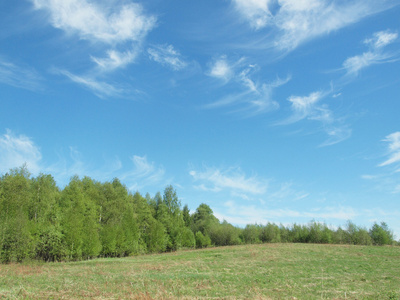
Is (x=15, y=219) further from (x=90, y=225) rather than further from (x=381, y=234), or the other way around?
(x=381, y=234)

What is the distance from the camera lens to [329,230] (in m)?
87.4

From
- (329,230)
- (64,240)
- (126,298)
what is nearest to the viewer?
(126,298)

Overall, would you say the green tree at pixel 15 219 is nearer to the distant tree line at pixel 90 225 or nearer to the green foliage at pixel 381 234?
the distant tree line at pixel 90 225

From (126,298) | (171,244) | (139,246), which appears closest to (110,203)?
(139,246)

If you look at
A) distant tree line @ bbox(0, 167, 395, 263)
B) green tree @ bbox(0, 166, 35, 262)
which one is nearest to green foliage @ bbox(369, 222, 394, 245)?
distant tree line @ bbox(0, 167, 395, 263)

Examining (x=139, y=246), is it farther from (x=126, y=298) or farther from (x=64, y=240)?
(x=126, y=298)

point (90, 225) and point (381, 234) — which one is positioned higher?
→ point (90, 225)

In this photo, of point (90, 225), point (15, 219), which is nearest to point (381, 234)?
point (90, 225)

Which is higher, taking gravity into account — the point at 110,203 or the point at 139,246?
the point at 110,203

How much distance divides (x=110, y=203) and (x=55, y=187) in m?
12.1

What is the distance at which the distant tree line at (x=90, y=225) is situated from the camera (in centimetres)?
3944

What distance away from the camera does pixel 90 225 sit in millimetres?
46031

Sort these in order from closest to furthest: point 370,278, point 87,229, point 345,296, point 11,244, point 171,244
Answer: point 345,296 → point 370,278 → point 11,244 → point 87,229 → point 171,244

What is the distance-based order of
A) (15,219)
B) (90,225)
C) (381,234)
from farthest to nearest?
(381,234)
(90,225)
(15,219)
